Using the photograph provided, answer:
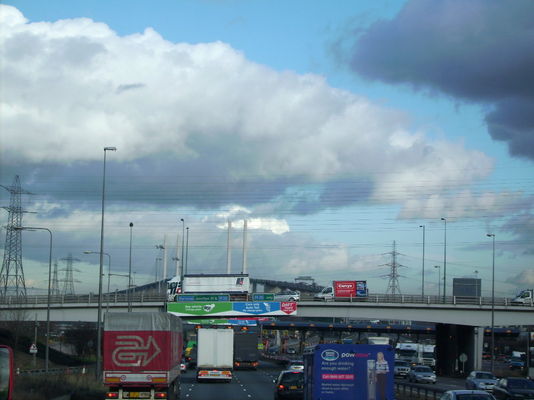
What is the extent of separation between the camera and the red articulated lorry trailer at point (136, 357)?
88.2 feet

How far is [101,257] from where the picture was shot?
4691 centimetres

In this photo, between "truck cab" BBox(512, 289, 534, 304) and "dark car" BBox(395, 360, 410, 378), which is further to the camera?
"truck cab" BBox(512, 289, 534, 304)

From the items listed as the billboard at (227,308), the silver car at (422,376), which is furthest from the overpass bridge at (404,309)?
the silver car at (422,376)

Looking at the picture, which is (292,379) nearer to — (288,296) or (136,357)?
(136,357)

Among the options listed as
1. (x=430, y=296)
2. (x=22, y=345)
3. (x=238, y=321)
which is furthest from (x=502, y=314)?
(x=22, y=345)

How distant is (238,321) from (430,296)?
1997 cm

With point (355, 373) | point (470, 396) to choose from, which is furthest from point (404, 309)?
point (355, 373)

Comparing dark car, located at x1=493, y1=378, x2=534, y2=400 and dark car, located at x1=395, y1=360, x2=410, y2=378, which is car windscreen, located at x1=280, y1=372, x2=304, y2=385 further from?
dark car, located at x1=395, y1=360, x2=410, y2=378

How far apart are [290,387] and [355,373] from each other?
413 inches

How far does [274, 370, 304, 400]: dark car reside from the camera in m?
32.4

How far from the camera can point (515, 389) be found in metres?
37.3

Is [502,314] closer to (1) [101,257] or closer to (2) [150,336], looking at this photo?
(1) [101,257]

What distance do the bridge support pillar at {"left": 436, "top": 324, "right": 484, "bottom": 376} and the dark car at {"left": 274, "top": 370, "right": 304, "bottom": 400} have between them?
1836 inches

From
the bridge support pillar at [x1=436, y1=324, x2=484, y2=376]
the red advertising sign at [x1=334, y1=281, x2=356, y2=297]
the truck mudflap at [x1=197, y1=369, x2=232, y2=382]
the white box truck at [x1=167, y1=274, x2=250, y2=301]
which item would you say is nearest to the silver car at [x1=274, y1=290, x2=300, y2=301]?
the red advertising sign at [x1=334, y1=281, x2=356, y2=297]
